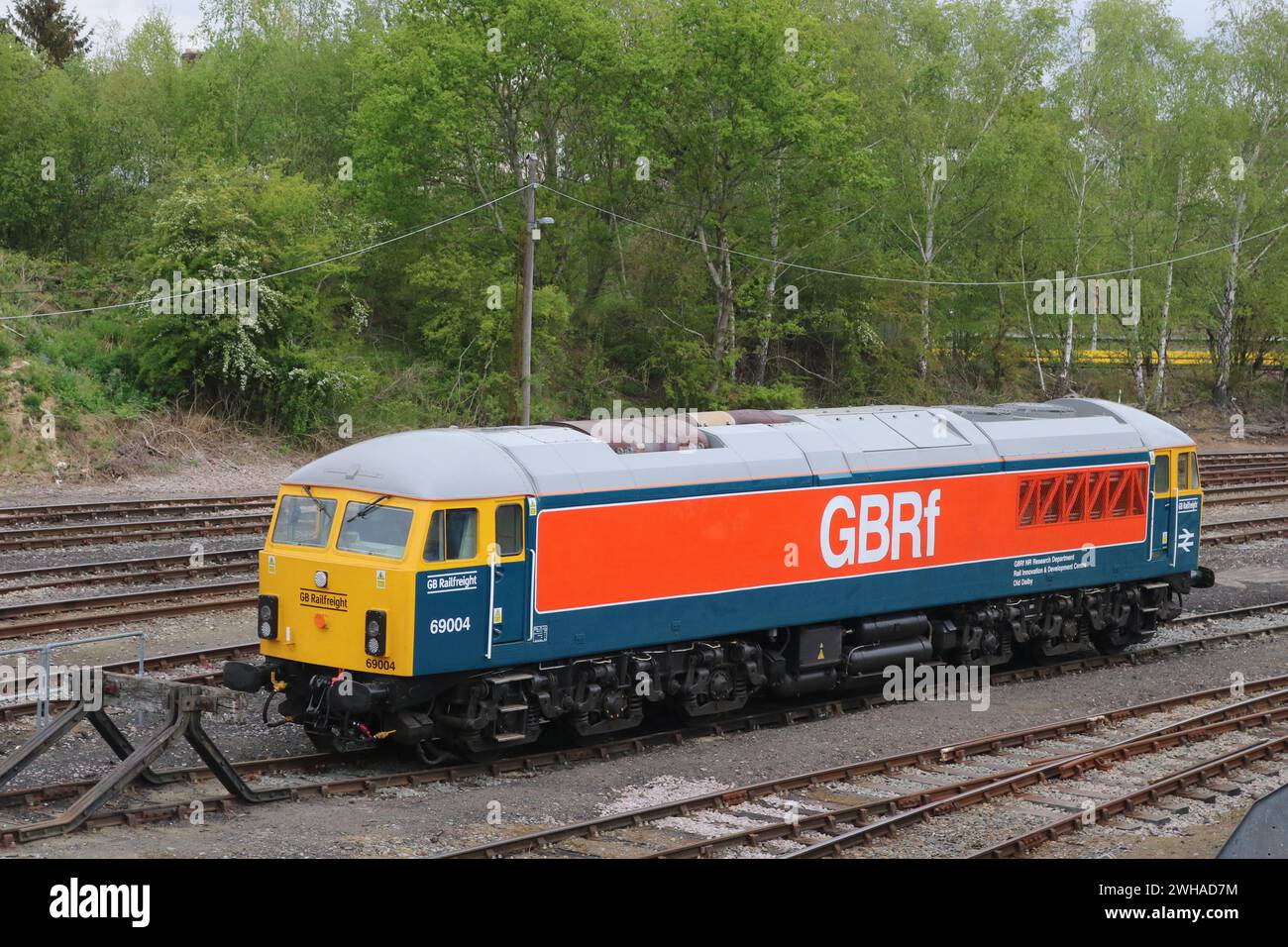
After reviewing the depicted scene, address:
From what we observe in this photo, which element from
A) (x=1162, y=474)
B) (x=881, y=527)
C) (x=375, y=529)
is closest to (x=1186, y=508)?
(x=1162, y=474)

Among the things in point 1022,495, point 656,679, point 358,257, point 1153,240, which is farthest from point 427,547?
point 1153,240

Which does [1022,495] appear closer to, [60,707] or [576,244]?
[60,707]

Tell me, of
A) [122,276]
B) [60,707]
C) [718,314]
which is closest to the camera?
[60,707]

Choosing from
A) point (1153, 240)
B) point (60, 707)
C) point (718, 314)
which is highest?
point (1153, 240)

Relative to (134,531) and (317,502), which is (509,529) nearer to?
(317,502)

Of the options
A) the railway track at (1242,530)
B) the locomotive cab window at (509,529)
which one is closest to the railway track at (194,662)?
the locomotive cab window at (509,529)

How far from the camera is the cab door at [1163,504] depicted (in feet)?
66.2

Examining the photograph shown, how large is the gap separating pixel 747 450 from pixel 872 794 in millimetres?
4076

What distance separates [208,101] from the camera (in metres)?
44.3

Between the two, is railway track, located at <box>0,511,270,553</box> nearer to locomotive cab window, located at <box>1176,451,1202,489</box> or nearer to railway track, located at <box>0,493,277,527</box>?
railway track, located at <box>0,493,277,527</box>

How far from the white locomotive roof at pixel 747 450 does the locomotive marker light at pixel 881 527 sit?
37 cm

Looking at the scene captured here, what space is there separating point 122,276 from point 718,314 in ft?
55.2

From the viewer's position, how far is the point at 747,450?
15609mm

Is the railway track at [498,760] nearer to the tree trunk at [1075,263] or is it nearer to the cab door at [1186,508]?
the cab door at [1186,508]
